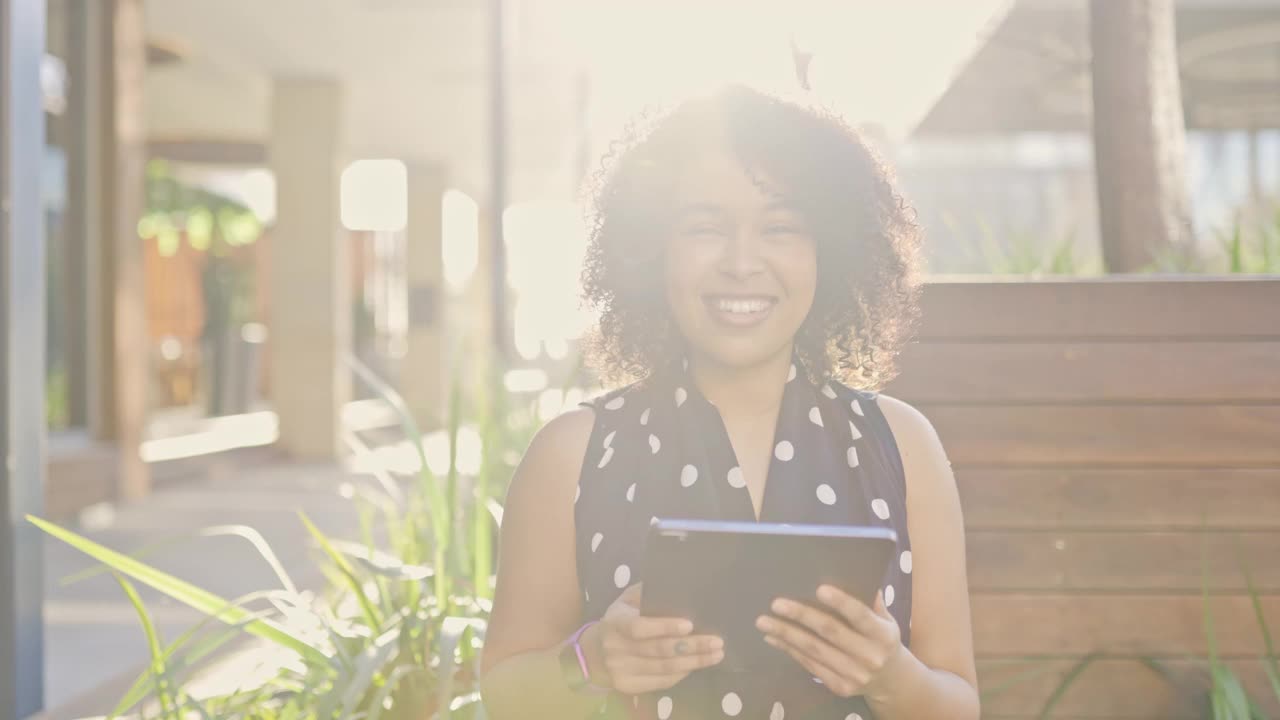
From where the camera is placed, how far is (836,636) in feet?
4.09

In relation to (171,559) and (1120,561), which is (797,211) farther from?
(171,559)

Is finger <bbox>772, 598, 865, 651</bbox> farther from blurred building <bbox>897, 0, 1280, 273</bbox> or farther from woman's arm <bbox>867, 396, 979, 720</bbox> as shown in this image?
blurred building <bbox>897, 0, 1280, 273</bbox>

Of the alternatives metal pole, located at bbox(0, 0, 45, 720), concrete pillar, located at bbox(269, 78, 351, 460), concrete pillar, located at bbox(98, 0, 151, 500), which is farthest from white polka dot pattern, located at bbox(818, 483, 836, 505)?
concrete pillar, located at bbox(269, 78, 351, 460)

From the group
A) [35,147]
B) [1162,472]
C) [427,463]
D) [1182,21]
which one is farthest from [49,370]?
[1182,21]

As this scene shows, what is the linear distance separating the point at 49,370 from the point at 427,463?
239 inches

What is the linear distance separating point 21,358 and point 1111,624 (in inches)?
92.2

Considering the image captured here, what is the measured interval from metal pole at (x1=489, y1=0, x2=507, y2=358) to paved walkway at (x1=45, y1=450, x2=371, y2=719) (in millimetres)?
1252

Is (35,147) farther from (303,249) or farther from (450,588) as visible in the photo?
(303,249)

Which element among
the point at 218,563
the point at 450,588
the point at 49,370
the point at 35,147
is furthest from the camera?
the point at 49,370

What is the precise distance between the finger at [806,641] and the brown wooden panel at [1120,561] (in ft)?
3.41

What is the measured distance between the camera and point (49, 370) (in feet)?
25.5

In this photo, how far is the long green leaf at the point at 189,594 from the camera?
191 centimetres

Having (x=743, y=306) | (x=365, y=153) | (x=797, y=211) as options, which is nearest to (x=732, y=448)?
(x=743, y=306)

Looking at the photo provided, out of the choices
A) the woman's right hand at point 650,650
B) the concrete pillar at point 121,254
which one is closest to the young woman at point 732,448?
the woman's right hand at point 650,650
